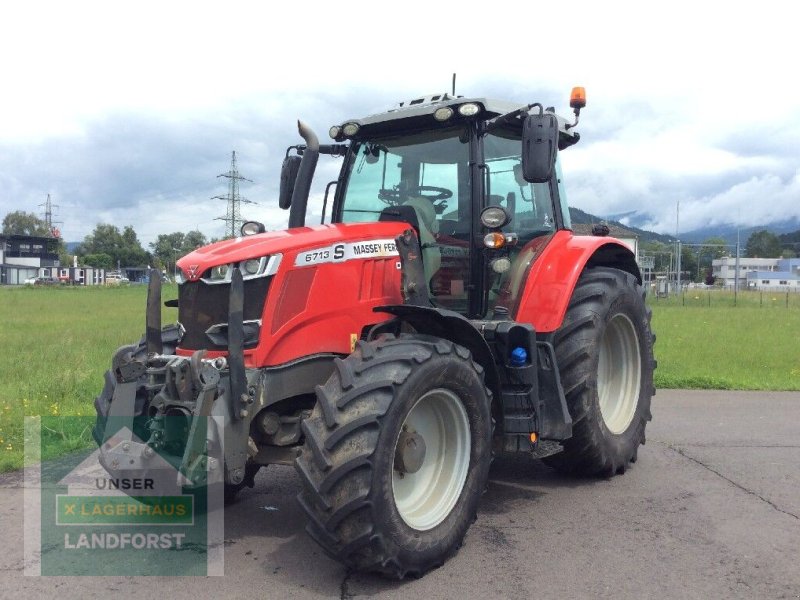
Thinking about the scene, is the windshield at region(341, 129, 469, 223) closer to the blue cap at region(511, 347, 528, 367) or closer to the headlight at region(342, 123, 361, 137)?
the headlight at region(342, 123, 361, 137)

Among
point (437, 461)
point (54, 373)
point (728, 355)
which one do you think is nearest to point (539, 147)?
point (437, 461)

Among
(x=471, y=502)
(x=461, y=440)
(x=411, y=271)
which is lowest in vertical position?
(x=471, y=502)

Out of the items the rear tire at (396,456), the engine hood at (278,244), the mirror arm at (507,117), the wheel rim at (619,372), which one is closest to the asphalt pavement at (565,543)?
the rear tire at (396,456)

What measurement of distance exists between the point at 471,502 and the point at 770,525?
1.99m

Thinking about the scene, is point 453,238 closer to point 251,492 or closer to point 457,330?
point 457,330

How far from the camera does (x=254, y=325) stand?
4.05 metres

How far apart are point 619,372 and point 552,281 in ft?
4.99

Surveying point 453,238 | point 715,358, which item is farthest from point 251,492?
point 715,358

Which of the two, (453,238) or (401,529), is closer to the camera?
(401,529)

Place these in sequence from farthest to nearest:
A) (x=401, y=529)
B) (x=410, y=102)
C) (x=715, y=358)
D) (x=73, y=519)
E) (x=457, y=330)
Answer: (x=715, y=358), (x=410, y=102), (x=73, y=519), (x=457, y=330), (x=401, y=529)

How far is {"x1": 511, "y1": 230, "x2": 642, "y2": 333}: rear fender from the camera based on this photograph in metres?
4.97

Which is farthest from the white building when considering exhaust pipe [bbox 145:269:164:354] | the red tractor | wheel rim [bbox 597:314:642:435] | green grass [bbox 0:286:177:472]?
exhaust pipe [bbox 145:269:164:354]

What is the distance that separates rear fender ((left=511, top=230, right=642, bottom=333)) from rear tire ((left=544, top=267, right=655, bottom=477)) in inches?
7.1

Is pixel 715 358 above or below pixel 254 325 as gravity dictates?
below
